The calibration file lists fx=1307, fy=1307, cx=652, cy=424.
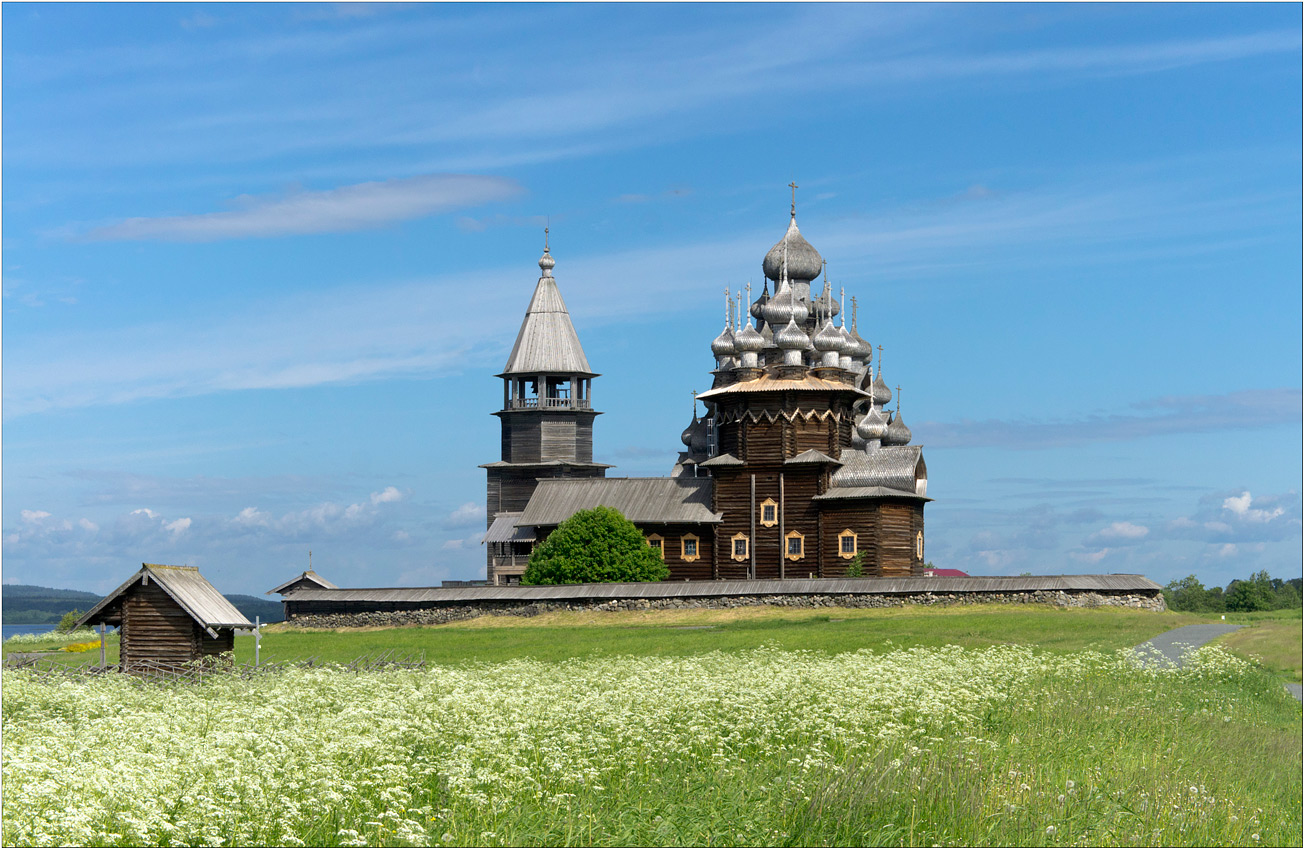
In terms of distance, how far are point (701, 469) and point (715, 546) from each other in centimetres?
454

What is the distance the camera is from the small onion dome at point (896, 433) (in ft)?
199

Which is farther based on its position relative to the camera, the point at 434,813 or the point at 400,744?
the point at 400,744

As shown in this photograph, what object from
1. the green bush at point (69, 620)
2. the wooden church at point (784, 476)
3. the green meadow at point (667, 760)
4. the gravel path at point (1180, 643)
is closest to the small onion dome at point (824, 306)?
the wooden church at point (784, 476)

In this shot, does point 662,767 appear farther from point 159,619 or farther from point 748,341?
point 748,341

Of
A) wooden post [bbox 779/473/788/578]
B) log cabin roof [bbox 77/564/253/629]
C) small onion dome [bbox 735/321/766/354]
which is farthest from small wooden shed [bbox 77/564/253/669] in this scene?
small onion dome [bbox 735/321/766/354]

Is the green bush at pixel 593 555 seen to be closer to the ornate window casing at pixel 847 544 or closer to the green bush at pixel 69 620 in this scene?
the ornate window casing at pixel 847 544

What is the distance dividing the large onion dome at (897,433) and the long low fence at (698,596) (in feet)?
44.5

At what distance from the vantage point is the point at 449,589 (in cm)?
5297

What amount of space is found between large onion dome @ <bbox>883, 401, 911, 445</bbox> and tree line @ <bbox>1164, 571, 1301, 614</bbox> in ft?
45.2

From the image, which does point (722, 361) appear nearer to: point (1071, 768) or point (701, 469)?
point (701, 469)

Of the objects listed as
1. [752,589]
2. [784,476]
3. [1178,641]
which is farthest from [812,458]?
[1178,641]

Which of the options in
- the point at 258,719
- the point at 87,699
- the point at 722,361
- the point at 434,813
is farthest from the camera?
the point at 722,361

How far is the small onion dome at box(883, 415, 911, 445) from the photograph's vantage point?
199 ft

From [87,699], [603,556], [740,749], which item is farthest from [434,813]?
[603,556]
